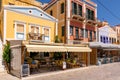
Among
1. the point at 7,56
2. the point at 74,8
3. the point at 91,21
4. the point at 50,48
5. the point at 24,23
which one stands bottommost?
the point at 7,56

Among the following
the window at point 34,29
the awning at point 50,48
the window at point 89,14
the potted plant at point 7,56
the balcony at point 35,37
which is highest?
the window at point 89,14

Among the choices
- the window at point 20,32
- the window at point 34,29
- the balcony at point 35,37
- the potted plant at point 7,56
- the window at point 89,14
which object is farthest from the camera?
the window at point 89,14

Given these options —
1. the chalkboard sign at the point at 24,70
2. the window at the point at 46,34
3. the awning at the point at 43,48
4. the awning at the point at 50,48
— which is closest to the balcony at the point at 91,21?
the window at the point at 46,34

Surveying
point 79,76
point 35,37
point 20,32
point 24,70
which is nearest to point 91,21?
point 35,37

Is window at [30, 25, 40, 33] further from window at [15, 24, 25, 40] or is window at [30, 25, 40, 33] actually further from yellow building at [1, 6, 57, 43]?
window at [15, 24, 25, 40]

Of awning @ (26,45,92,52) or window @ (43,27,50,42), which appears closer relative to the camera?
awning @ (26,45,92,52)

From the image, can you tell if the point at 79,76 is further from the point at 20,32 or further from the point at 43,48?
the point at 20,32

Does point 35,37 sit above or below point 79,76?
above

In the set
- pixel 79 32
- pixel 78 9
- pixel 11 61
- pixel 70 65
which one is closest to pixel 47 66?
pixel 70 65

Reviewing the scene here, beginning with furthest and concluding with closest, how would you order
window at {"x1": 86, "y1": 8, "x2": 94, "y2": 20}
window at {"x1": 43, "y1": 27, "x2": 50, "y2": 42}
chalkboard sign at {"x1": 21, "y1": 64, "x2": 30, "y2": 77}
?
window at {"x1": 86, "y1": 8, "x2": 94, "y2": 20}, window at {"x1": 43, "y1": 27, "x2": 50, "y2": 42}, chalkboard sign at {"x1": 21, "y1": 64, "x2": 30, "y2": 77}

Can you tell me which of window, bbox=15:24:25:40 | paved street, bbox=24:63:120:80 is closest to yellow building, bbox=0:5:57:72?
window, bbox=15:24:25:40

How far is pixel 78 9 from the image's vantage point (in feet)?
103

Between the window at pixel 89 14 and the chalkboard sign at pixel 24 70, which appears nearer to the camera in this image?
the chalkboard sign at pixel 24 70

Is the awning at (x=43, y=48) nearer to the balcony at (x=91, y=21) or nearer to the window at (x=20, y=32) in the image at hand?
the window at (x=20, y=32)
